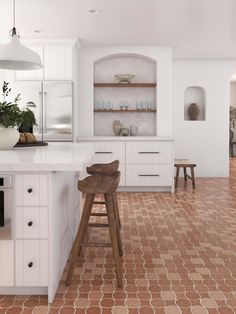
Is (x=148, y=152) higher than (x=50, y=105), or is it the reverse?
(x=50, y=105)

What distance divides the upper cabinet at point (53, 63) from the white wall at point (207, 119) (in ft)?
9.14

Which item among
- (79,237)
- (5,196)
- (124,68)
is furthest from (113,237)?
(124,68)

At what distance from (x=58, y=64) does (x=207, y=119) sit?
363cm

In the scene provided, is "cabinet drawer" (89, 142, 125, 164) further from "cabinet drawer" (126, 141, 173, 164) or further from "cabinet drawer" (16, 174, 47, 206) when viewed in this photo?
"cabinet drawer" (16, 174, 47, 206)

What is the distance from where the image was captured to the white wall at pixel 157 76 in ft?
24.5

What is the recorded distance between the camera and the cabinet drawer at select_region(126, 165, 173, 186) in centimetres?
709

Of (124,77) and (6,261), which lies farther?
(124,77)

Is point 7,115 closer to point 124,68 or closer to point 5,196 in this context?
point 5,196

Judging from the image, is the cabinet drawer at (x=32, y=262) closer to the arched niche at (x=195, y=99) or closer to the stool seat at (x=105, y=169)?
the stool seat at (x=105, y=169)

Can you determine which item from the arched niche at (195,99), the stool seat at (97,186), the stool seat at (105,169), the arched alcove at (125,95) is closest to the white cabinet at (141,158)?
the arched alcove at (125,95)

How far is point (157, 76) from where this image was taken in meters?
7.51

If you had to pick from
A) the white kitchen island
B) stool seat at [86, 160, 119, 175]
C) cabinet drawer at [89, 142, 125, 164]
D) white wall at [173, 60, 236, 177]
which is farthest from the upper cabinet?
the white kitchen island

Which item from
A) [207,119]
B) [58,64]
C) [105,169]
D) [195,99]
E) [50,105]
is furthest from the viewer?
[195,99]

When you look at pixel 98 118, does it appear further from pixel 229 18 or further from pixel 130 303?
pixel 130 303
